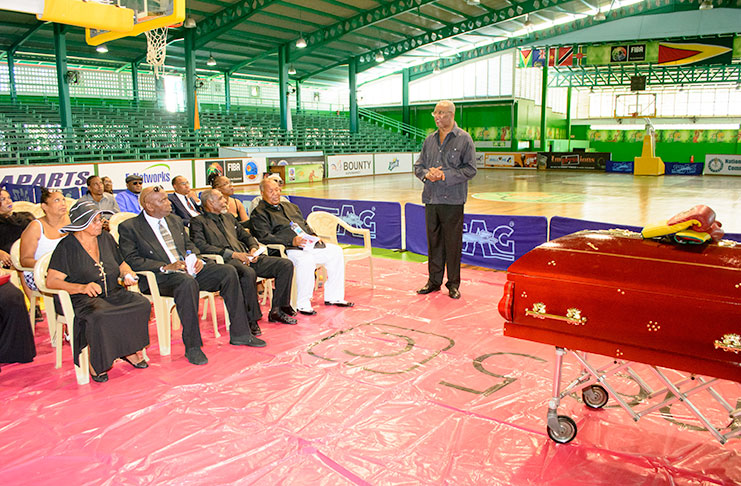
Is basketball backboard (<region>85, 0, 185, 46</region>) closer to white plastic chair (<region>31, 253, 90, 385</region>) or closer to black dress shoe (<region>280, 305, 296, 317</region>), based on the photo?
white plastic chair (<region>31, 253, 90, 385</region>)

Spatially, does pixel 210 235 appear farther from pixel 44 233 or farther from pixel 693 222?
pixel 693 222

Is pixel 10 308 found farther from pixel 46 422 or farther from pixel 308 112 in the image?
pixel 308 112

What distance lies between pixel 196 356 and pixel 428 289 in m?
2.89

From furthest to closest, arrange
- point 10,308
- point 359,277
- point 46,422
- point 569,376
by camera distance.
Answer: point 359,277 → point 10,308 → point 569,376 → point 46,422

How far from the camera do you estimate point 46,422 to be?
3.26 m

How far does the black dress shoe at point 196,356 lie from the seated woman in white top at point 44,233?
1.51 meters

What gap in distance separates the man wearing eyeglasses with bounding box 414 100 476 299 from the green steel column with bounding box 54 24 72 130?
1844cm

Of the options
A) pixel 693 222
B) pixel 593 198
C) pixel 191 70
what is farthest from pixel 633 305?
pixel 191 70

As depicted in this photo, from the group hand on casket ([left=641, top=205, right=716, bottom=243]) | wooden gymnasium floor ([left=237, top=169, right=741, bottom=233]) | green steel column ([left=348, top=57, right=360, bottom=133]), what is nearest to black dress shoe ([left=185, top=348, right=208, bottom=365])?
hand on casket ([left=641, top=205, right=716, bottom=243])

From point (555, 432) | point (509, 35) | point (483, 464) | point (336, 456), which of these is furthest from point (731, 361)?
point (509, 35)

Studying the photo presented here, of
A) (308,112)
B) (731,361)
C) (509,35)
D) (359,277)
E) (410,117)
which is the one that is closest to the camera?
(731,361)

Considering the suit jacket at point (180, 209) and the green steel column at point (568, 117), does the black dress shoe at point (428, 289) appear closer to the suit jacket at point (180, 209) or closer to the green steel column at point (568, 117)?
the suit jacket at point (180, 209)

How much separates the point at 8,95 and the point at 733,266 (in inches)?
1228

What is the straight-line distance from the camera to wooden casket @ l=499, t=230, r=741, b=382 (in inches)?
88.4
